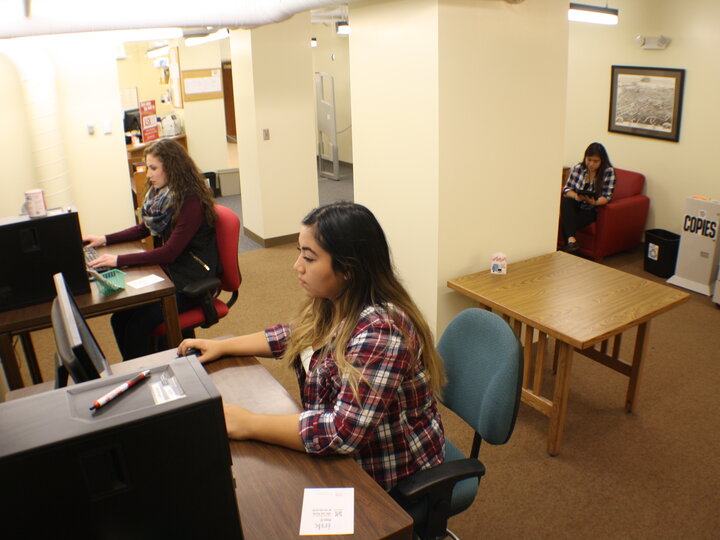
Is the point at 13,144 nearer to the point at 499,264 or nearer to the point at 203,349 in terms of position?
the point at 203,349

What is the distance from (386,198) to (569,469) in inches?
69.6

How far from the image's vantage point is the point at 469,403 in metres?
2.09

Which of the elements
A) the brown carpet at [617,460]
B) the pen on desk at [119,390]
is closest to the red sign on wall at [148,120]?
the brown carpet at [617,460]

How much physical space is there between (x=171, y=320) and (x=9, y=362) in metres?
0.72

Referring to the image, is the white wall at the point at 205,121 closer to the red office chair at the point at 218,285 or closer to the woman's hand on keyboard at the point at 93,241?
the woman's hand on keyboard at the point at 93,241

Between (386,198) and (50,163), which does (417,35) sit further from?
(50,163)

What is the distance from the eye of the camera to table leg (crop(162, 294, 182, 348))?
3.01 m

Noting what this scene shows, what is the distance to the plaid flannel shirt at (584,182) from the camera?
550cm

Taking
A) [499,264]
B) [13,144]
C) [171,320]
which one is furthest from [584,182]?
[13,144]

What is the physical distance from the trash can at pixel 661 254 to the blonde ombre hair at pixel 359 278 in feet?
13.2

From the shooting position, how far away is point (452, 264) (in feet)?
11.3

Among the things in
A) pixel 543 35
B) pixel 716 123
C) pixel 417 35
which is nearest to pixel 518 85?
pixel 543 35

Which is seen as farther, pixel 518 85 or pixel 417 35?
pixel 518 85

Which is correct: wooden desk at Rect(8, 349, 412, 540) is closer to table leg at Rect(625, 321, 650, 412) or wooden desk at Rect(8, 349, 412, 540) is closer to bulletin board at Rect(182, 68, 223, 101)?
table leg at Rect(625, 321, 650, 412)
